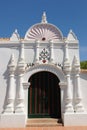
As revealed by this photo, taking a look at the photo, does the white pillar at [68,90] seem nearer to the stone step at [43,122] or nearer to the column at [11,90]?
the stone step at [43,122]

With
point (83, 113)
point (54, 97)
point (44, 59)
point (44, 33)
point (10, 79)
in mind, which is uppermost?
point (44, 33)

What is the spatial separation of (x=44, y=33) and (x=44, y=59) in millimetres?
1703

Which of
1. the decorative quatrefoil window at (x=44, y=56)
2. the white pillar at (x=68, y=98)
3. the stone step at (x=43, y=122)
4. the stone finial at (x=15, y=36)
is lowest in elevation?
the stone step at (x=43, y=122)

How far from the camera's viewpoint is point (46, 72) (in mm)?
11094

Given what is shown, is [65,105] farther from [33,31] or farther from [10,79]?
[33,31]

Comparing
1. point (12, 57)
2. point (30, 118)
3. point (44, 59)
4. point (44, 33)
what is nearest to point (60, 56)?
point (44, 59)

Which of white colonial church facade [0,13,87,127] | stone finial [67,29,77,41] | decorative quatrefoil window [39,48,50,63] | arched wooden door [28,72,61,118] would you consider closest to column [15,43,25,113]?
white colonial church facade [0,13,87,127]

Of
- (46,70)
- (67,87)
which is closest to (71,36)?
(46,70)

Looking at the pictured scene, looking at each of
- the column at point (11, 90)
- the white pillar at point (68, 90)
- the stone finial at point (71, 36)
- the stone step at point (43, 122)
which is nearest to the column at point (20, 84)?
the column at point (11, 90)

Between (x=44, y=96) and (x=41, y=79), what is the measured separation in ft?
3.19

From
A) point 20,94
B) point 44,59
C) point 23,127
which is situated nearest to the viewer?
point 23,127

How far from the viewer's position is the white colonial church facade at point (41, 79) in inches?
401

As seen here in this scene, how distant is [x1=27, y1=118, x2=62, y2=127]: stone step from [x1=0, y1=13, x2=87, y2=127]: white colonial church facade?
0.97 feet

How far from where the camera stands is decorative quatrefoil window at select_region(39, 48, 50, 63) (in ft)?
36.3
